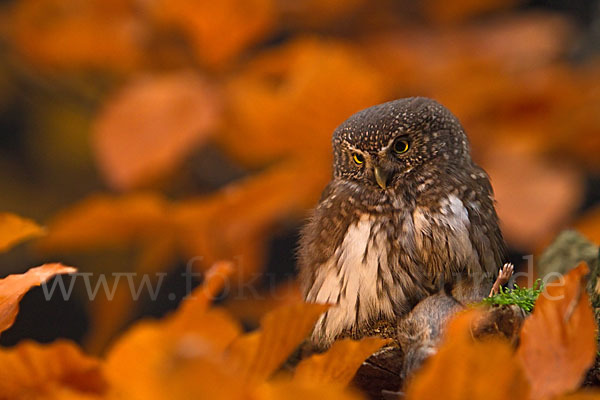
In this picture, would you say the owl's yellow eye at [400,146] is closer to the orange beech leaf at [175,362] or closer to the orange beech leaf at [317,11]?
the orange beech leaf at [175,362]

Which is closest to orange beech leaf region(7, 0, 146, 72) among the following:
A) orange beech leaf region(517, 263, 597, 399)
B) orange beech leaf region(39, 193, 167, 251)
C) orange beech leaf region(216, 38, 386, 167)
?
orange beech leaf region(216, 38, 386, 167)

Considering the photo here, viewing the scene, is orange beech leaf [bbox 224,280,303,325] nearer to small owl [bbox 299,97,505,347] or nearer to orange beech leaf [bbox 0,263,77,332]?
small owl [bbox 299,97,505,347]

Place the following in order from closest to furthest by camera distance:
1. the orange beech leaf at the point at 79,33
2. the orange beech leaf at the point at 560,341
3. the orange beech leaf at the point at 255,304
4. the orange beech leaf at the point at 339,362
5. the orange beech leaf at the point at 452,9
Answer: the orange beech leaf at the point at 560,341 → the orange beech leaf at the point at 339,362 → the orange beech leaf at the point at 79,33 → the orange beech leaf at the point at 255,304 → the orange beech leaf at the point at 452,9

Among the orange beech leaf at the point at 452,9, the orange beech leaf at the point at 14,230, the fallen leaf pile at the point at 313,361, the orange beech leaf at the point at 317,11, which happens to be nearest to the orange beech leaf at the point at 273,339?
the fallen leaf pile at the point at 313,361

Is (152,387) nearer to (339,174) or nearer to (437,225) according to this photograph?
(437,225)

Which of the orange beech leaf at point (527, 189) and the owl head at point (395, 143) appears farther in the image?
the orange beech leaf at point (527, 189)

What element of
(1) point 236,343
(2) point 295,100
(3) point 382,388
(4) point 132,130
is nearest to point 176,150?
(4) point 132,130

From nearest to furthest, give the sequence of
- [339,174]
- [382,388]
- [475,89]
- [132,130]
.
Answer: [382,388] < [339,174] < [132,130] < [475,89]
